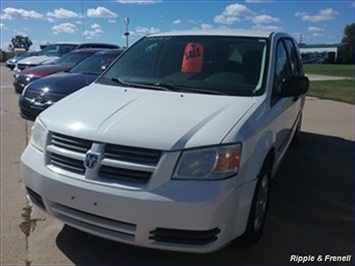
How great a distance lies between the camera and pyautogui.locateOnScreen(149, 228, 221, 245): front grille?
8.90 ft

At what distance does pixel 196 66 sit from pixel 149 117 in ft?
3.54

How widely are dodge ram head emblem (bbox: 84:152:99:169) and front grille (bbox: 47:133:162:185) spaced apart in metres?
0.02

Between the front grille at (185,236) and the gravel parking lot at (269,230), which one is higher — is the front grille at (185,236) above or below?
above

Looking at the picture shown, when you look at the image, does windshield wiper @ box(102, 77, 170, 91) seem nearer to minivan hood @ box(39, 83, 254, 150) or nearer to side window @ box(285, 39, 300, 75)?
minivan hood @ box(39, 83, 254, 150)

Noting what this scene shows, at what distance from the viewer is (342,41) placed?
9119 cm

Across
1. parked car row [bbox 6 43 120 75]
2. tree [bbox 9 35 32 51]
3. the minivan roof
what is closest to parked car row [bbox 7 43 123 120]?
the minivan roof

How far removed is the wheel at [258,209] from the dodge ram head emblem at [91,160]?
121cm

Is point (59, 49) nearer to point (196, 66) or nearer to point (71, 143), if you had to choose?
point (196, 66)

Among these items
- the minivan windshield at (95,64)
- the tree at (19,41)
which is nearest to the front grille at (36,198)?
the minivan windshield at (95,64)

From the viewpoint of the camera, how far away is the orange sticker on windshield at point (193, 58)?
3.91m

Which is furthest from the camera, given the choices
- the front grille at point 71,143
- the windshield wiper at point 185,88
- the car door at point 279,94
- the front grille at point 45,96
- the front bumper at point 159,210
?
the front grille at point 45,96

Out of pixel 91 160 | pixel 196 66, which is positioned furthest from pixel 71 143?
pixel 196 66

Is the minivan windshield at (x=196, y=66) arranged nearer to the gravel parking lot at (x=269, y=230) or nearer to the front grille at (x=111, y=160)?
the front grille at (x=111, y=160)

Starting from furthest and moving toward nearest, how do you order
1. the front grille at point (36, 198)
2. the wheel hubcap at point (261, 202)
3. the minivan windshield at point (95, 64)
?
the minivan windshield at point (95, 64)
the wheel hubcap at point (261, 202)
the front grille at point (36, 198)
